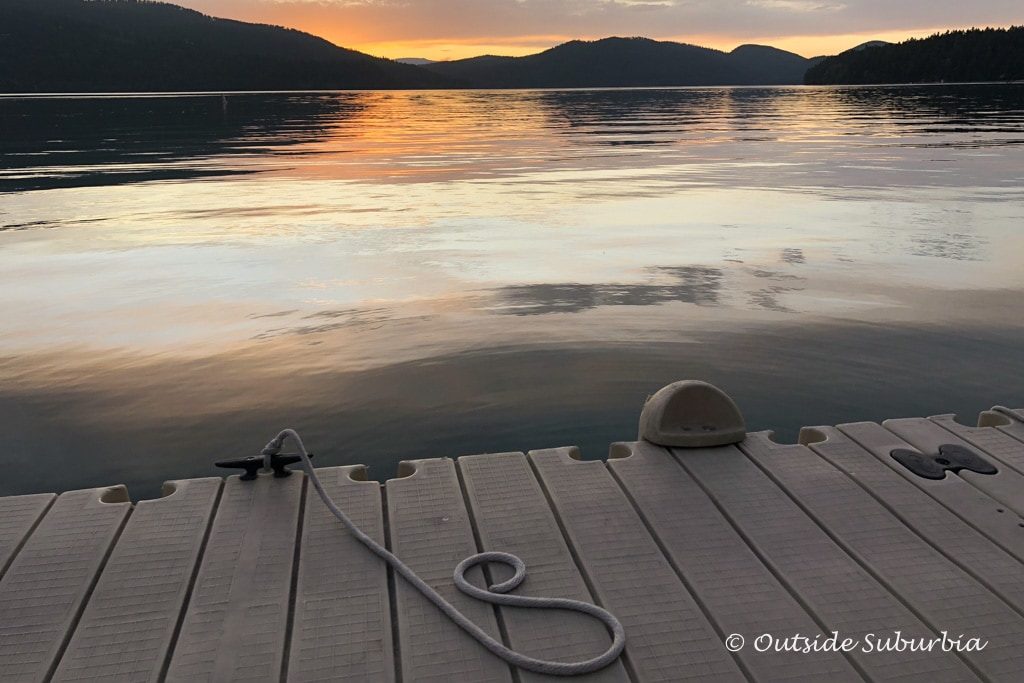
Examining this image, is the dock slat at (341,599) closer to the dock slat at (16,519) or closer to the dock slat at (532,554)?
the dock slat at (532,554)

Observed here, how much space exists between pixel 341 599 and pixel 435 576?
391 mm

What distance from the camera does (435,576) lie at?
3479 millimetres

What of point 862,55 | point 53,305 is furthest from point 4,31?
point 53,305

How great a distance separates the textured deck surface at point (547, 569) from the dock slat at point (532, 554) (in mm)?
11

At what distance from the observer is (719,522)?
3.92 m

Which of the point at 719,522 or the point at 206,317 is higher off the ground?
the point at 719,522

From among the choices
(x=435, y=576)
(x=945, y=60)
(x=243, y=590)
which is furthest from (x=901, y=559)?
(x=945, y=60)

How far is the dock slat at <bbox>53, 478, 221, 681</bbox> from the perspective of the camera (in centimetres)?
296

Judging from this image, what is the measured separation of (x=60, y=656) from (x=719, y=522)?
2.73m

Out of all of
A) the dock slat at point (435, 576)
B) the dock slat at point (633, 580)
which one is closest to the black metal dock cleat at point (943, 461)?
the dock slat at point (633, 580)

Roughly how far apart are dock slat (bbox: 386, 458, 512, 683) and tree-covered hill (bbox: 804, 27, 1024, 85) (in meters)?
160

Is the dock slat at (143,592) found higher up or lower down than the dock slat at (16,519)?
higher up

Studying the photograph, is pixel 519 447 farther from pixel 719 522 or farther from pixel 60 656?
pixel 60 656

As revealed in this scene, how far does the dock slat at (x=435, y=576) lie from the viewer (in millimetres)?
2939
